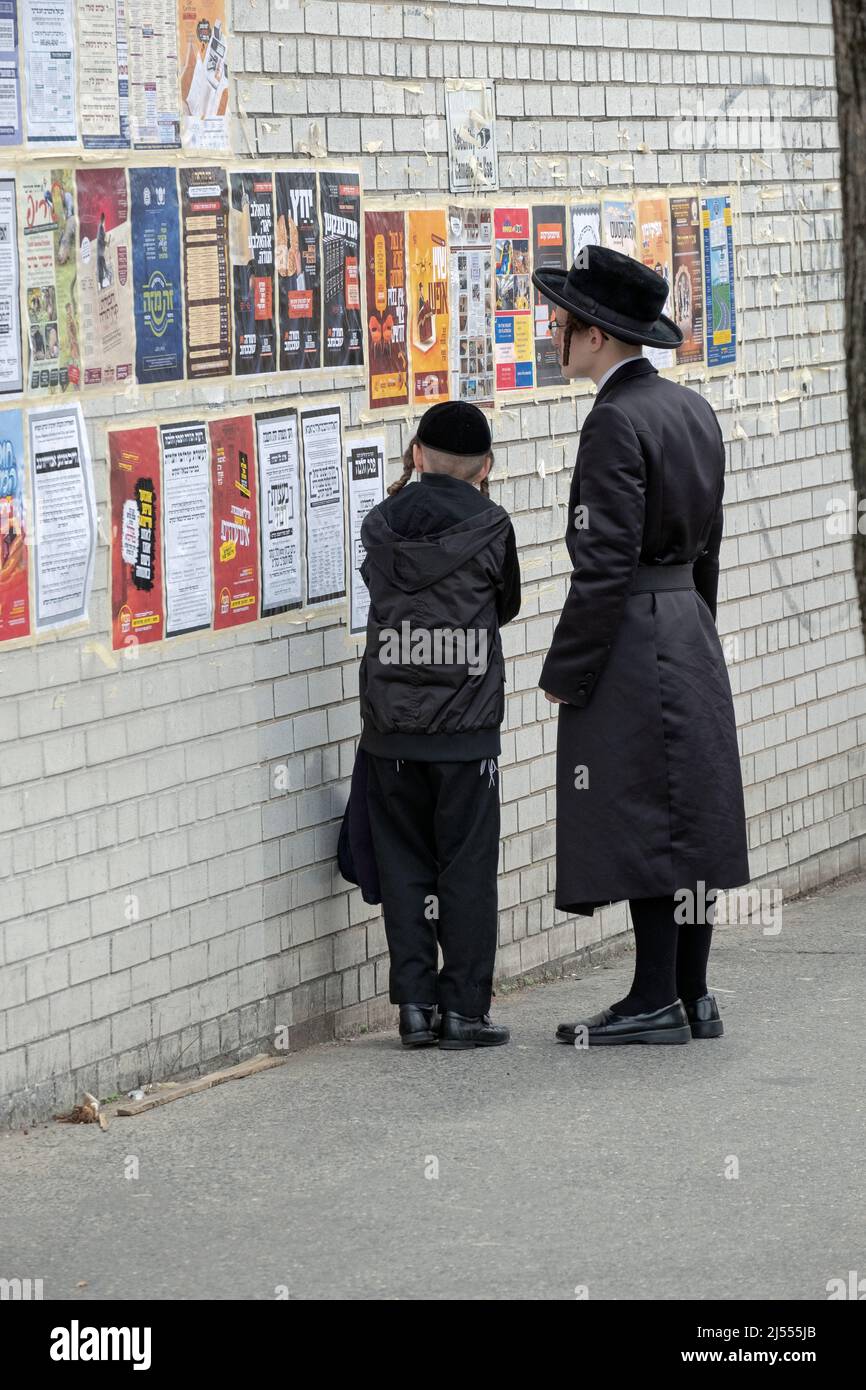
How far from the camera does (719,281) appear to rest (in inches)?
343

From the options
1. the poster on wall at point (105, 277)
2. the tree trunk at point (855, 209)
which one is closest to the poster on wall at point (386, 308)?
the poster on wall at point (105, 277)

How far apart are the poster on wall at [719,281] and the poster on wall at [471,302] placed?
145 cm

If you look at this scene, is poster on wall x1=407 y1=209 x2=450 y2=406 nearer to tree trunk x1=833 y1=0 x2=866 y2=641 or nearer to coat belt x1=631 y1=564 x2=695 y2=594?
coat belt x1=631 y1=564 x2=695 y2=594

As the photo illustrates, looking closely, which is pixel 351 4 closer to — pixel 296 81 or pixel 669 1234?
pixel 296 81

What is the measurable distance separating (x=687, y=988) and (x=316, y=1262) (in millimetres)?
2212

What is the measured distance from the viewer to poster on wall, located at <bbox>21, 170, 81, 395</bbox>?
562 cm

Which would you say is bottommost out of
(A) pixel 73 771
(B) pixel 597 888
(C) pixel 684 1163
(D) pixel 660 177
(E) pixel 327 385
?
(C) pixel 684 1163

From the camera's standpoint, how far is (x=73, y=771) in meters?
5.89

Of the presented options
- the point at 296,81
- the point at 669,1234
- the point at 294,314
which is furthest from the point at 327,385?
the point at 669,1234

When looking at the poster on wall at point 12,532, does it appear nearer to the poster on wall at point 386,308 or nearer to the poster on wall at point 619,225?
the poster on wall at point 386,308

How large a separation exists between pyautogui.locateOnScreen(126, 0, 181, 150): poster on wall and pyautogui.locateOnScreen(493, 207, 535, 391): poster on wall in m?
1.62

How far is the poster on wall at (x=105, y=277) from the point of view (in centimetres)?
580

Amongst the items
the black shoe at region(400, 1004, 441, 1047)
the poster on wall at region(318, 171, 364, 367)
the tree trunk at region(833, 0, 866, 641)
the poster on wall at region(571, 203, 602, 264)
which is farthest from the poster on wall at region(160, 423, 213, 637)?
the tree trunk at region(833, 0, 866, 641)

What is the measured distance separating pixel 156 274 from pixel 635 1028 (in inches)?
99.4
